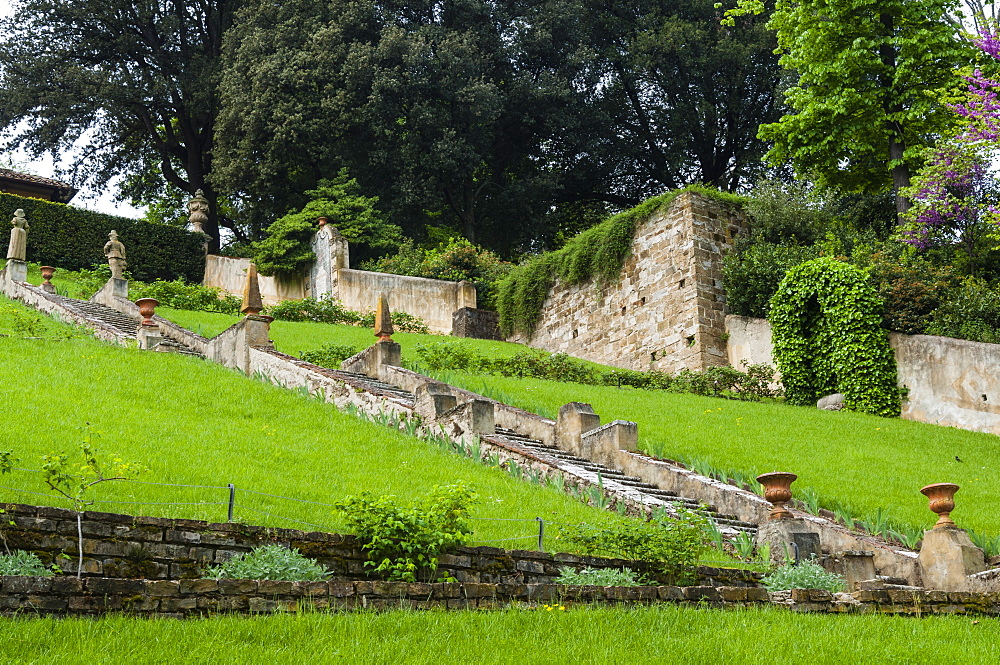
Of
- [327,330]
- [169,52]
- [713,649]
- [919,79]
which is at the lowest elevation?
[713,649]

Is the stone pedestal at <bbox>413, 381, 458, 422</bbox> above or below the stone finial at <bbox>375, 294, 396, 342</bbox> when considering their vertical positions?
below

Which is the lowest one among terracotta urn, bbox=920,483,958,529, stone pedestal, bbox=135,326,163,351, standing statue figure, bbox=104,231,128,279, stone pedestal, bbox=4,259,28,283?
terracotta urn, bbox=920,483,958,529

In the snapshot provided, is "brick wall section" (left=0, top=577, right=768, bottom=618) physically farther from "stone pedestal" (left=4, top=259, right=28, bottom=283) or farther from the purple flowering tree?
"stone pedestal" (left=4, top=259, right=28, bottom=283)

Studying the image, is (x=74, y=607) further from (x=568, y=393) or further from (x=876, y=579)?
(x=568, y=393)

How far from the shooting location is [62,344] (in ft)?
55.2

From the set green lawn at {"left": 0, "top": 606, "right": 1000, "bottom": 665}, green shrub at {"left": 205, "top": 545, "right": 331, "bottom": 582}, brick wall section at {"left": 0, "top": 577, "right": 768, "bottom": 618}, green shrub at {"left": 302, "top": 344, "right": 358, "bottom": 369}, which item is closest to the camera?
green lawn at {"left": 0, "top": 606, "right": 1000, "bottom": 665}

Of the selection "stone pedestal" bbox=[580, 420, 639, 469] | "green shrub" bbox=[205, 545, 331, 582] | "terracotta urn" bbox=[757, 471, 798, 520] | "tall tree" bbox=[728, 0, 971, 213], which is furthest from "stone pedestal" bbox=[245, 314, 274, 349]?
"tall tree" bbox=[728, 0, 971, 213]

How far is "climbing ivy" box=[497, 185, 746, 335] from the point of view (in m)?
26.4

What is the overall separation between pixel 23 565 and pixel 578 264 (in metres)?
Result: 22.8

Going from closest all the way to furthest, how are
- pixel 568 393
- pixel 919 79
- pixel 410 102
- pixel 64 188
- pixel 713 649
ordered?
pixel 713 649
pixel 568 393
pixel 919 79
pixel 410 102
pixel 64 188

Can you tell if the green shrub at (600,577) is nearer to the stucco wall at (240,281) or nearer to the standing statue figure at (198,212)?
the stucco wall at (240,281)

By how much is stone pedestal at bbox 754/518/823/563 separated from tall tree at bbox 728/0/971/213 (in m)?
15.4

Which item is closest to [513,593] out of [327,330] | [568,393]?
[568,393]

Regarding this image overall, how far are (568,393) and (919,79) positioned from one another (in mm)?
12125
